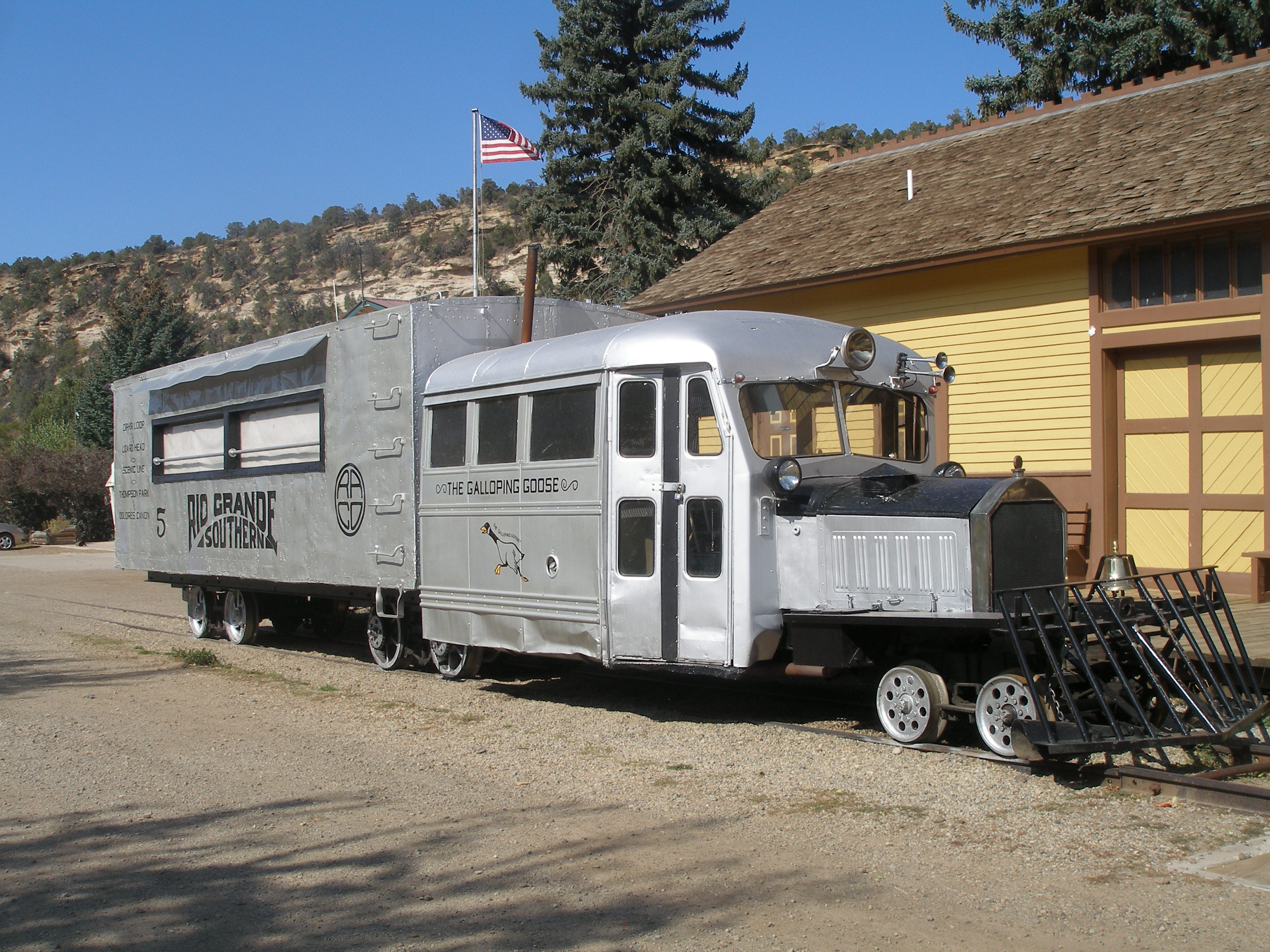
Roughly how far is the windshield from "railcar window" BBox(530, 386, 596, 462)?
4.30ft

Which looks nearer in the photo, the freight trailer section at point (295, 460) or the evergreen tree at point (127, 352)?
the freight trailer section at point (295, 460)

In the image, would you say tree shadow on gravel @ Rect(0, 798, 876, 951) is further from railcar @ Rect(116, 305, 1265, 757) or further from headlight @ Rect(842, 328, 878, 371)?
headlight @ Rect(842, 328, 878, 371)

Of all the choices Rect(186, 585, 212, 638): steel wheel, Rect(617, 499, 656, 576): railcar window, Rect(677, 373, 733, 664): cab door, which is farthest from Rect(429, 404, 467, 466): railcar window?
Rect(186, 585, 212, 638): steel wheel

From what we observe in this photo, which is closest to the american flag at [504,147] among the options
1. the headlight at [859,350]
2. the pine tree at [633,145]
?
the pine tree at [633,145]

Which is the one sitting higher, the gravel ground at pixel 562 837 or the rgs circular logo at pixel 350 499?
the rgs circular logo at pixel 350 499

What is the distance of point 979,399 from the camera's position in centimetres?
1298

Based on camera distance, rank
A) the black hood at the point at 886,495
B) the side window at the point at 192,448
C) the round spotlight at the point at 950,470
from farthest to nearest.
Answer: the side window at the point at 192,448 → the round spotlight at the point at 950,470 → the black hood at the point at 886,495

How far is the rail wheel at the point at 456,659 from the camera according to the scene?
33.6ft

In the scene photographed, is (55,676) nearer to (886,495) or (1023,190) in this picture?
(886,495)

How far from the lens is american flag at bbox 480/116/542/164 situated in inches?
955

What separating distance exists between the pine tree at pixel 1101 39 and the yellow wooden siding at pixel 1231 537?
1121 centimetres

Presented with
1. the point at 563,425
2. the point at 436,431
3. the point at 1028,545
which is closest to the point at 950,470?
the point at 1028,545

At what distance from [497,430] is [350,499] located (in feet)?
8.15

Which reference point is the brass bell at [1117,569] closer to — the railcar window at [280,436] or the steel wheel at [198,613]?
the railcar window at [280,436]
